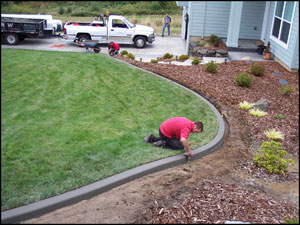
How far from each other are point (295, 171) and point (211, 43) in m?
A: 11.5

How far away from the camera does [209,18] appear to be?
693 inches

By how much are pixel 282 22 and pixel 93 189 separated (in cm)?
1207

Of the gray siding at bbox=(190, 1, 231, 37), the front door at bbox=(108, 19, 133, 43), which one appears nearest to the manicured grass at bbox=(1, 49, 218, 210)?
the front door at bbox=(108, 19, 133, 43)

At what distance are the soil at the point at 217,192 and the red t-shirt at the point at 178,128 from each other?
0.61 m

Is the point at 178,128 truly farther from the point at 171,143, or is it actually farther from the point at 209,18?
the point at 209,18

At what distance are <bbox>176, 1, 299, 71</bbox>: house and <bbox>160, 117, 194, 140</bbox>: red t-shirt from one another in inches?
317

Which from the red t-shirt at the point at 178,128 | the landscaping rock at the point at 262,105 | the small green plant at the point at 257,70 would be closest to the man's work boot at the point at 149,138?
the red t-shirt at the point at 178,128

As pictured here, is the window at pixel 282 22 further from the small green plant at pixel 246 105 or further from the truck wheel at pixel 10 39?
the truck wheel at pixel 10 39

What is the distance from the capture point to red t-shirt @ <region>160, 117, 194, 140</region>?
594 centimetres

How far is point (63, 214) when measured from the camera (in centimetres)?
421

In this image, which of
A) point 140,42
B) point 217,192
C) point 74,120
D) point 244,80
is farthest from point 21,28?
point 140,42

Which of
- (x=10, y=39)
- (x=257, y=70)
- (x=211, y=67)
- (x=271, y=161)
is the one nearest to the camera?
(x=10, y=39)

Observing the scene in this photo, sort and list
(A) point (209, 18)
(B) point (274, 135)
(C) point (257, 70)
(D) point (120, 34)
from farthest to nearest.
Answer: (A) point (209, 18) → (D) point (120, 34) → (C) point (257, 70) → (B) point (274, 135)

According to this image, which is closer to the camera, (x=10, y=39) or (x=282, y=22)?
(x=10, y=39)
